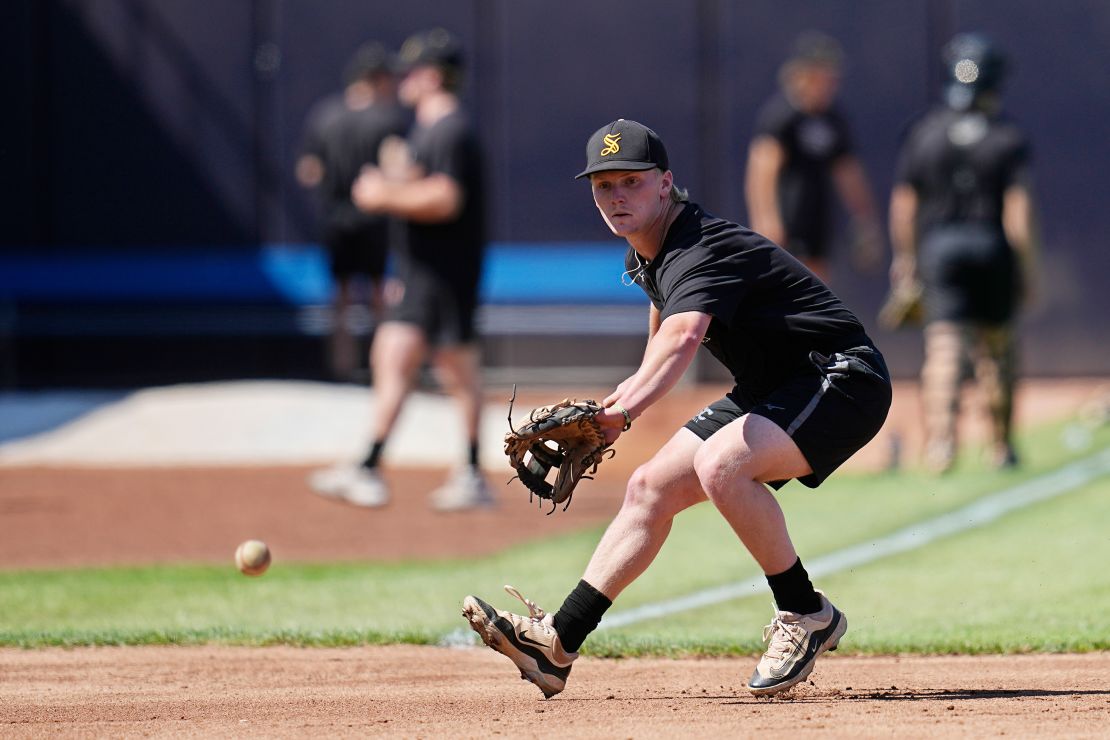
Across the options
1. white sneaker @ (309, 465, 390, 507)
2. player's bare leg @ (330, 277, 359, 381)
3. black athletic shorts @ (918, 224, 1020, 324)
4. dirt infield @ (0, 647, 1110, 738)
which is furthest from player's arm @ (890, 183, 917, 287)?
dirt infield @ (0, 647, 1110, 738)

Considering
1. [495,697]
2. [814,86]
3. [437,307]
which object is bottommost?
[495,697]

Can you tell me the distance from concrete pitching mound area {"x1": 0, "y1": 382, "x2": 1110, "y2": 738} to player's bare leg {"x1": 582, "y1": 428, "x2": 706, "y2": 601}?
400mm

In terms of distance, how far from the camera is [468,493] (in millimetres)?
10312

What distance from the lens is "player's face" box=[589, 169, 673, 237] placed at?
5.13 m

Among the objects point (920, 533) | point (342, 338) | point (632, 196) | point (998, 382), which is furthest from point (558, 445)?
point (342, 338)

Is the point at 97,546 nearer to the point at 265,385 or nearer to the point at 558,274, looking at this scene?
the point at 265,385

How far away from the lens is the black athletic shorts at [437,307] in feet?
33.3

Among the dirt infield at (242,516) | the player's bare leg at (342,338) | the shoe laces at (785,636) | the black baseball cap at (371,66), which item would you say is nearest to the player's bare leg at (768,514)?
the shoe laces at (785,636)

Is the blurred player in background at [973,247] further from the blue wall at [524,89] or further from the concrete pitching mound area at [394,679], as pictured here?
the blue wall at [524,89]

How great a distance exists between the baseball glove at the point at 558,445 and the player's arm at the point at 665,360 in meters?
0.12

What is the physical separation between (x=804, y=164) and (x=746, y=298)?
26.5 ft

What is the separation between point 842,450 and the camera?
526 cm

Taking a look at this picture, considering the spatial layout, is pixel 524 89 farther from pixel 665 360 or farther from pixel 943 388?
pixel 665 360

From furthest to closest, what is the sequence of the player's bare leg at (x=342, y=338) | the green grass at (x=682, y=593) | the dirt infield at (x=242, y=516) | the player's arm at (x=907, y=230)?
the player's bare leg at (x=342, y=338), the player's arm at (x=907, y=230), the dirt infield at (x=242, y=516), the green grass at (x=682, y=593)
